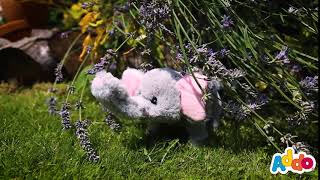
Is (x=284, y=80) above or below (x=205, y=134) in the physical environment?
above

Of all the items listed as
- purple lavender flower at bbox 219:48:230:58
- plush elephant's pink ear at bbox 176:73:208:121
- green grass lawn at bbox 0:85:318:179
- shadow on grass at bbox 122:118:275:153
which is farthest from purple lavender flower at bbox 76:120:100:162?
purple lavender flower at bbox 219:48:230:58

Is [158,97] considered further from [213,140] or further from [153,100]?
[213,140]

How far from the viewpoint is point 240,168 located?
1854mm

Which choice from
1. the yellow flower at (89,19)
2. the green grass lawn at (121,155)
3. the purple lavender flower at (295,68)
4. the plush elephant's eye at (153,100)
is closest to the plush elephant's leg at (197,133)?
the green grass lawn at (121,155)

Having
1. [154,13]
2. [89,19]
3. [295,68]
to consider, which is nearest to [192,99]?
[154,13]

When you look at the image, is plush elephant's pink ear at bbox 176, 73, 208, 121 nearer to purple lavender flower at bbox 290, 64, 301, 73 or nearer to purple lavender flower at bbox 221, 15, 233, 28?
purple lavender flower at bbox 221, 15, 233, 28

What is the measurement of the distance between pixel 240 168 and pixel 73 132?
679 millimetres

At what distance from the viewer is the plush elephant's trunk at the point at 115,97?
5.74 feet

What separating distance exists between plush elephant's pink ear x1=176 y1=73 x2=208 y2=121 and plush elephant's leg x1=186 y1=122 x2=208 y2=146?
0.40 ft

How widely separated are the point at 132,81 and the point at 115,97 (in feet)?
0.56

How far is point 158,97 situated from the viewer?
1823mm

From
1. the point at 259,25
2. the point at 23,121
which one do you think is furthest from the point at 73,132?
the point at 259,25

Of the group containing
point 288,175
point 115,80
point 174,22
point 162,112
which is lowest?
point 288,175

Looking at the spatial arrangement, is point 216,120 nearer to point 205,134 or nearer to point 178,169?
point 205,134
